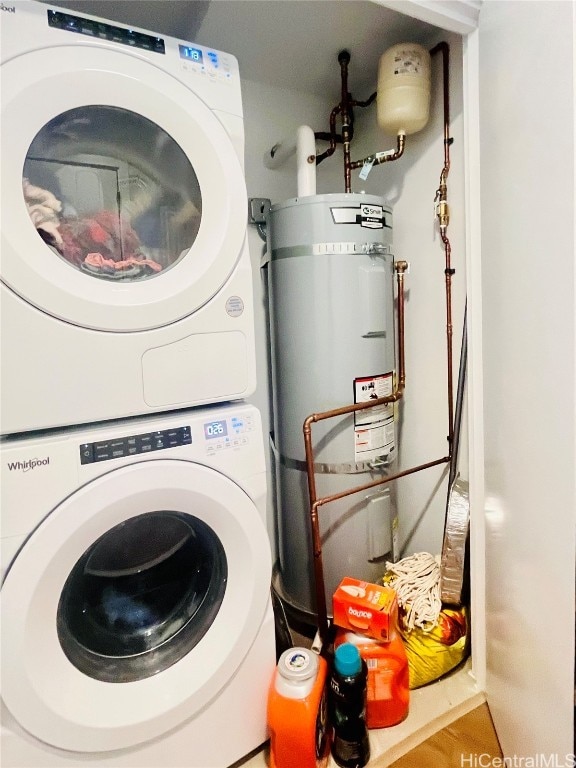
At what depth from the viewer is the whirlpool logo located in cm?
82

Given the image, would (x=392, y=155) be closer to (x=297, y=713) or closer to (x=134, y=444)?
(x=134, y=444)

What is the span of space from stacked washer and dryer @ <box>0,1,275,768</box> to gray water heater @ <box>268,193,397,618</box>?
32 centimetres

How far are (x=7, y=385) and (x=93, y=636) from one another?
1.87ft

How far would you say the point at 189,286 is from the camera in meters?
0.96

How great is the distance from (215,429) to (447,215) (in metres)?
0.96

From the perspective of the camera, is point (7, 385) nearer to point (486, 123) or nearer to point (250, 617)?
point (250, 617)

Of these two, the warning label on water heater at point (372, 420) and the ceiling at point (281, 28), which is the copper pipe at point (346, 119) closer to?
the ceiling at point (281, 28)

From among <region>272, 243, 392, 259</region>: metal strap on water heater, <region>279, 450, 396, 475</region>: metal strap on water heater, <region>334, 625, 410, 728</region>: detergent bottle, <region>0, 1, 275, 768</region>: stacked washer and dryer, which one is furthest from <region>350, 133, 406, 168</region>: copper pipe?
<region>334, 625, 410, 728</region>: detergent bottle

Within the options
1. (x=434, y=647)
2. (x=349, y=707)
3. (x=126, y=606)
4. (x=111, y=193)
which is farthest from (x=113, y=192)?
(x=434, y=647)

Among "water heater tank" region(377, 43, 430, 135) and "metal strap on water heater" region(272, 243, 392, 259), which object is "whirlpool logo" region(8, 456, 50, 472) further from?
"water heater tank" region(377, 43, 430, 135)

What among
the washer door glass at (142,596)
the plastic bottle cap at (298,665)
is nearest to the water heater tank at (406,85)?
the washer door glass at (142,596)

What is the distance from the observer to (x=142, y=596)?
1.11 meters

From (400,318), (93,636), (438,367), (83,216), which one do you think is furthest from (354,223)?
(93,636)

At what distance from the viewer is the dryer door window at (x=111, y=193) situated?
916 mm
